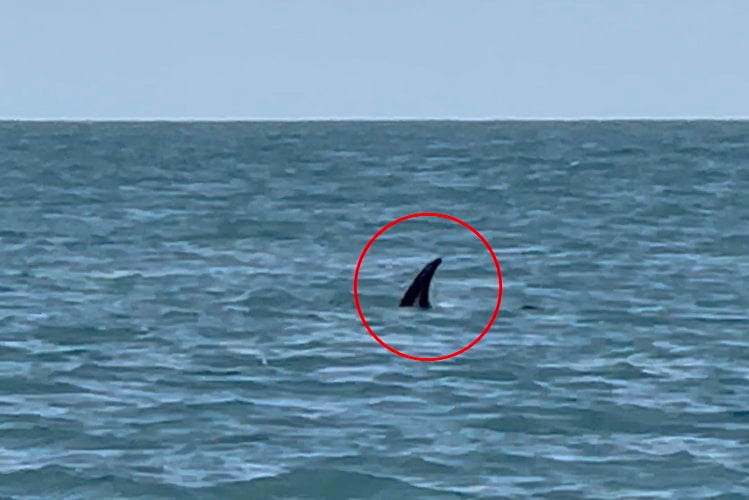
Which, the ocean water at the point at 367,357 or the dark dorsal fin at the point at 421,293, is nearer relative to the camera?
the ocean water at the point at 367,357

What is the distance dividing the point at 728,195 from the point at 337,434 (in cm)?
4807

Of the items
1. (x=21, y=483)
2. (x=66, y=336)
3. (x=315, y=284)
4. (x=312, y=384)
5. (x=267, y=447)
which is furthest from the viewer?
(x=315, y=284)

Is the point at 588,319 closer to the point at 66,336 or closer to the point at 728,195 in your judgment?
the point at 66,336

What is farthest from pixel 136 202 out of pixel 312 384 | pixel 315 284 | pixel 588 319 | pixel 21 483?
pixel 21 483

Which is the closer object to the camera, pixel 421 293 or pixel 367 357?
pixel 367 357

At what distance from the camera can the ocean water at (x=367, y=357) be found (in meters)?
19.4

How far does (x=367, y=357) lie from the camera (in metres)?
26.2

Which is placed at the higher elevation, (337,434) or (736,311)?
(736,311)

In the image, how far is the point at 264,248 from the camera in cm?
4400

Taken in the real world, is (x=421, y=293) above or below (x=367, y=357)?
above

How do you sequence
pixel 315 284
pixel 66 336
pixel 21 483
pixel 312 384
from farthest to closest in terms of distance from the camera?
pixel 315 284 → pixel 66 336 → pixel 312 384 → pixel 21 483

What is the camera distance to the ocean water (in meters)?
19.4

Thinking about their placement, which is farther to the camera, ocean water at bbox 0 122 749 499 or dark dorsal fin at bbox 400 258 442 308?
dark dorsal fin at bbox 400 258 442 308

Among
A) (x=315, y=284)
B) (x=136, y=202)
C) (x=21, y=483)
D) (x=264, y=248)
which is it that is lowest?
(x=21, y=483)
